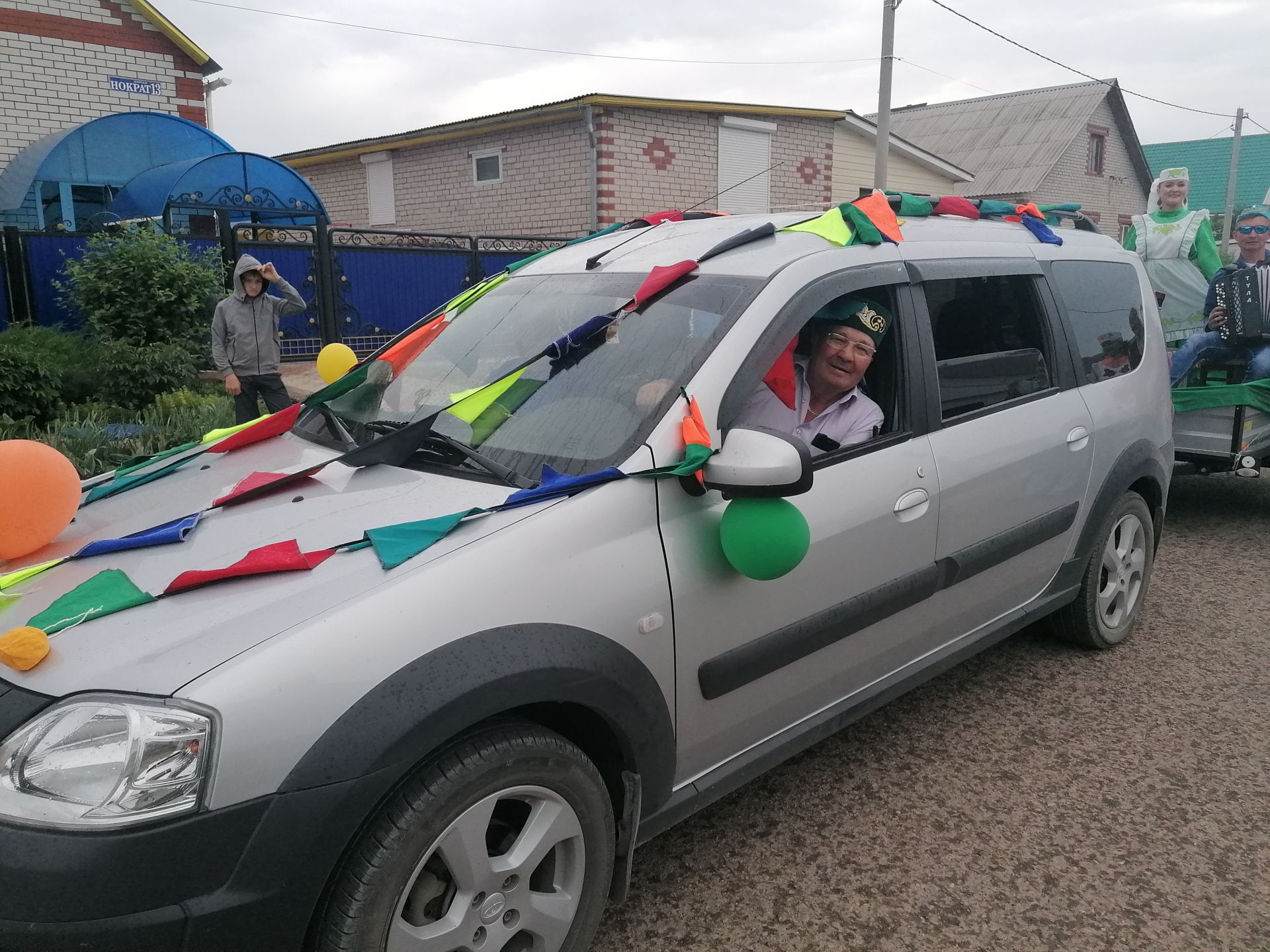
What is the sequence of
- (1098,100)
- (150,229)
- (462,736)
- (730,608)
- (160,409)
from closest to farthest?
(462,736) → (730,608) → (160,409) → (150,229) → (1098,100)

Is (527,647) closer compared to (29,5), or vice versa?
(527,647)

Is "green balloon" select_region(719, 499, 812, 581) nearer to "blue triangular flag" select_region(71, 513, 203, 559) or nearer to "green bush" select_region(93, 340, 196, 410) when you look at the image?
"blue triangular flag" select_region(71, 513, 203, 559)

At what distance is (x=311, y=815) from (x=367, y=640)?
313mm

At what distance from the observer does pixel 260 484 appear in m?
2.48

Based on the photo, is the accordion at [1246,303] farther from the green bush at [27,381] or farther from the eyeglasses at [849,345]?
the green bush at [27,381]

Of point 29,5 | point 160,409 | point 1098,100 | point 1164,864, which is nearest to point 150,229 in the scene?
point 160,409

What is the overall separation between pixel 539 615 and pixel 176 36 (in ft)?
49.1

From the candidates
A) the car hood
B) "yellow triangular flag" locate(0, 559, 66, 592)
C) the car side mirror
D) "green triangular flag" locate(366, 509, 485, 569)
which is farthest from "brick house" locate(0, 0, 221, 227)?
the car side mirror

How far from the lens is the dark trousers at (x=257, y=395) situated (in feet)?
25.0

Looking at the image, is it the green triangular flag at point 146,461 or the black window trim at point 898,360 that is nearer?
the black window trim at point 898,360

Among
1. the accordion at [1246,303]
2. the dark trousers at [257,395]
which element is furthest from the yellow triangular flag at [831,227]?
the dark trousers at [257,395]

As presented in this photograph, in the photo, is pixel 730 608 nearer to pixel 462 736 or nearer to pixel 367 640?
pixel 462 736

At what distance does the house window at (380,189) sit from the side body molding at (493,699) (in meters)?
20.9

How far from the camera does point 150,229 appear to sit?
9.25m
